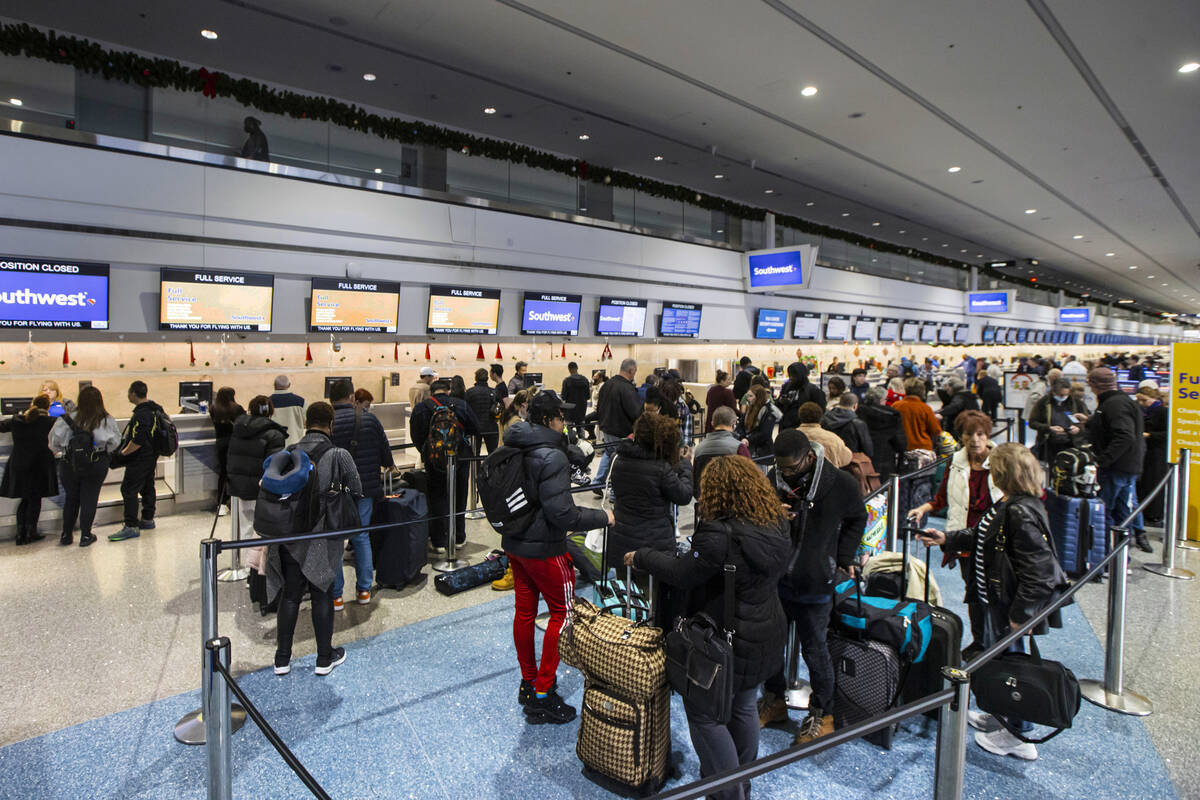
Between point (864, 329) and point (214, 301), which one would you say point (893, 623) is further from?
point (864, 329)

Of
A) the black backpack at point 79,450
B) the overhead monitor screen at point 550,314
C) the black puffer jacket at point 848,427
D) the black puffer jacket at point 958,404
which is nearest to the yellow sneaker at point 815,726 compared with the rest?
the black puffer jacket at point 848,427

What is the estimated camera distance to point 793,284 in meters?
12.8

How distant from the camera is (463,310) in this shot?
9.27 metres

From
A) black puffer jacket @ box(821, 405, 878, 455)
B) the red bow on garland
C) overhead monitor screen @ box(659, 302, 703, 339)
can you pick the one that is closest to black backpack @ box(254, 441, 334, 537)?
black puffer jacket @ box(821, 405, 878, 455)

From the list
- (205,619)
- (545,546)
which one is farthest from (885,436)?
(205,619)

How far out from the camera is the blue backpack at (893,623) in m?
3.02

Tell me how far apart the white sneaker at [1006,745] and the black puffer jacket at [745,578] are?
1.51 m

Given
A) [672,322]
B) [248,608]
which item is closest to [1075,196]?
[672,322]

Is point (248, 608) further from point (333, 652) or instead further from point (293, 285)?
point (293, 285)

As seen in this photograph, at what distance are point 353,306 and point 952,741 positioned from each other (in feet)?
26.5

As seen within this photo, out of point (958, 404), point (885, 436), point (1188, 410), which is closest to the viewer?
point (1188, 410)

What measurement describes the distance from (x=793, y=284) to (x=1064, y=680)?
11026 mm

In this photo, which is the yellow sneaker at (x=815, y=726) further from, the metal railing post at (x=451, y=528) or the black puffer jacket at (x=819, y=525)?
the metal railing post at (x=451, y=528)

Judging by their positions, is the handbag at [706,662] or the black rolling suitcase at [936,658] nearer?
the handbag at [706,662]
